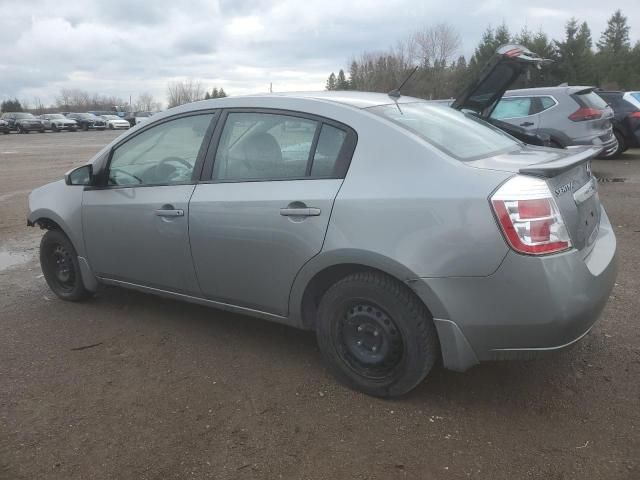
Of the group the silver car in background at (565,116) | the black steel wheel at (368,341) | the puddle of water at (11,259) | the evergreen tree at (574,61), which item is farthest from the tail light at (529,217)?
the evergreen tree at (574,61)

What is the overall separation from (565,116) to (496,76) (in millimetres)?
3388

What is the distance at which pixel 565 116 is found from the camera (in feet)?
31.8

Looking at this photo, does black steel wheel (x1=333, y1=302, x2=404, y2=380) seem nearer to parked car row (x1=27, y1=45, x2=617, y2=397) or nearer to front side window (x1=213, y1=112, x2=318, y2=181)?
parked car row (x1=27, y1=45, x2=617, y2=397)

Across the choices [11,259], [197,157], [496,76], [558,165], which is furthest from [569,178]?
[11,259]

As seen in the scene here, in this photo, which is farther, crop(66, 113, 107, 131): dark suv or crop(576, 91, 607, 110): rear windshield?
crop(66, 113, 107, 131): dark suv

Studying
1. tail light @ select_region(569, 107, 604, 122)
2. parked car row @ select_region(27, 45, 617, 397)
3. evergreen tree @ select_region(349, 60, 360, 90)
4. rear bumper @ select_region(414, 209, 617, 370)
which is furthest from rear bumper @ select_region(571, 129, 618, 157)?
evergreen tree @ select_region(349, 60, 360, 90)

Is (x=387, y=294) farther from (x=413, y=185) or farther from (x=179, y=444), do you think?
(x=179, y=444)

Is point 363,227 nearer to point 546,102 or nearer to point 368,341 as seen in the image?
point 368,341

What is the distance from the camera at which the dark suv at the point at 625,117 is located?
39.5ft

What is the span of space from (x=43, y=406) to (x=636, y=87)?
41.7 metres

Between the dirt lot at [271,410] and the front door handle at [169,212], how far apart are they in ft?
2.88

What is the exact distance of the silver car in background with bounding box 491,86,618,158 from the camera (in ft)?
31.4

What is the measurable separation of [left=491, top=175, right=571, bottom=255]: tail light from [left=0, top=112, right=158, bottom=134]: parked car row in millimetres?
A: 42226

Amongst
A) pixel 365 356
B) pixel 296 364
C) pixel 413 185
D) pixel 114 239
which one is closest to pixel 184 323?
pixel 114 239
